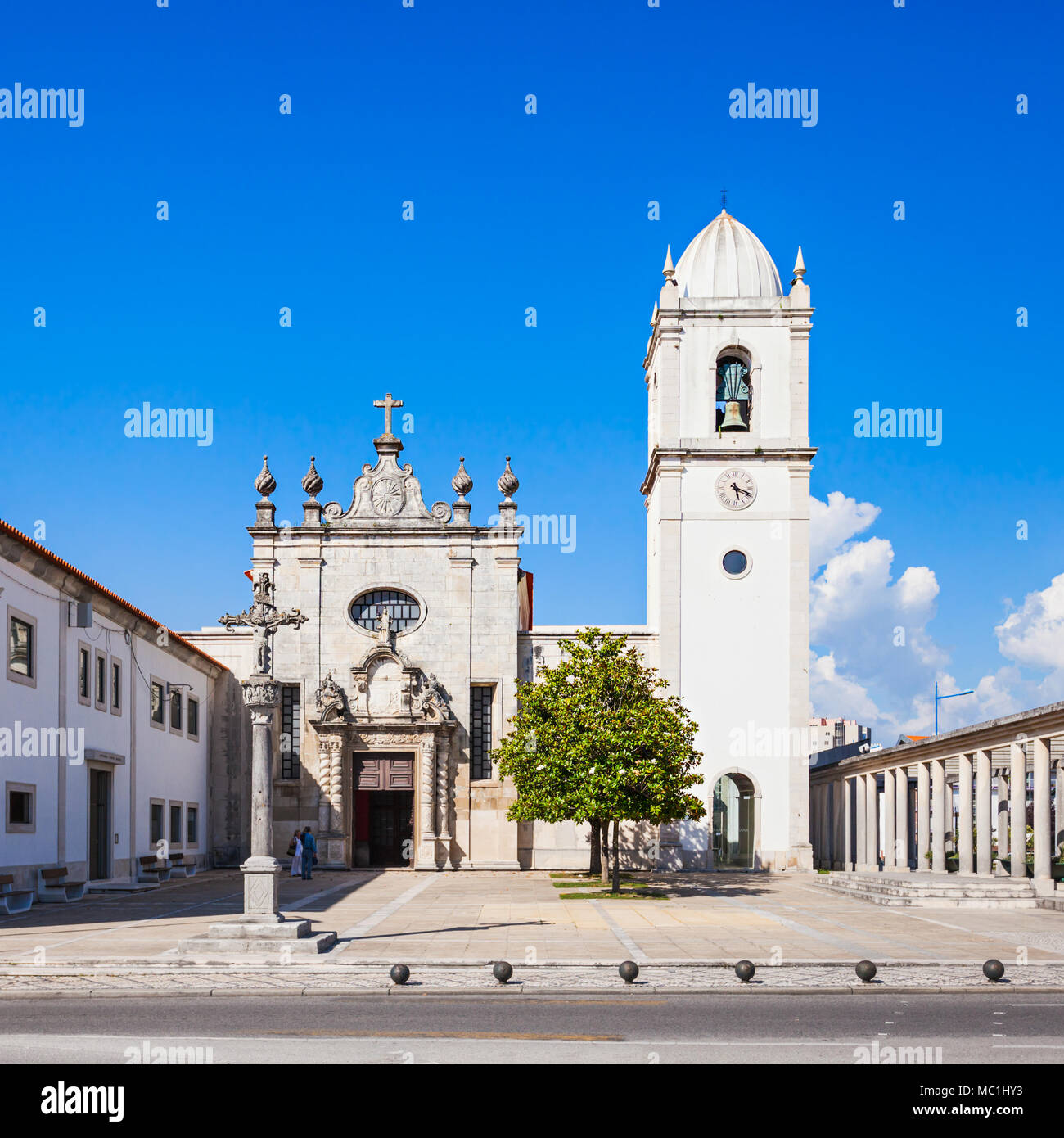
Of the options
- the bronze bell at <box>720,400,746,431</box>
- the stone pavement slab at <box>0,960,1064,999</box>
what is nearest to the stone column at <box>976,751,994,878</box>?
the bronze bell at <box>720,400,746,431</box>

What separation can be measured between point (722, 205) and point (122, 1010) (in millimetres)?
41318

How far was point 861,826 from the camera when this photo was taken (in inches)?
1937

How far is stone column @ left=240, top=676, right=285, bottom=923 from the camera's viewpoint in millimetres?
18875

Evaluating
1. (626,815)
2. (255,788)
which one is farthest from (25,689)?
(626,815)

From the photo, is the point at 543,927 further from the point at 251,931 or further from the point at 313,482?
the point at 313,482

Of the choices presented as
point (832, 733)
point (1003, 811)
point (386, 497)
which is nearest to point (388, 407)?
point (386, 497)

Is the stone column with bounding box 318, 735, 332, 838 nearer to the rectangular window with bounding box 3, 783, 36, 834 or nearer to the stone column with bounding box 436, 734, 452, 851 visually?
the stone column with bounding box 436, 734, 452, 851

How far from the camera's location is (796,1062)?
10.7m

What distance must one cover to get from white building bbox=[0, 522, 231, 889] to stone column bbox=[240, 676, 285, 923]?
10.5m

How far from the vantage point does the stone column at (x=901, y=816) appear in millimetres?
45062

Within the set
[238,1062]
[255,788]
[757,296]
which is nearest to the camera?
[238,1062]

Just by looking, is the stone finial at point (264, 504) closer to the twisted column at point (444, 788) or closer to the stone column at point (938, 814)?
the twisted column at point (444, 788)
